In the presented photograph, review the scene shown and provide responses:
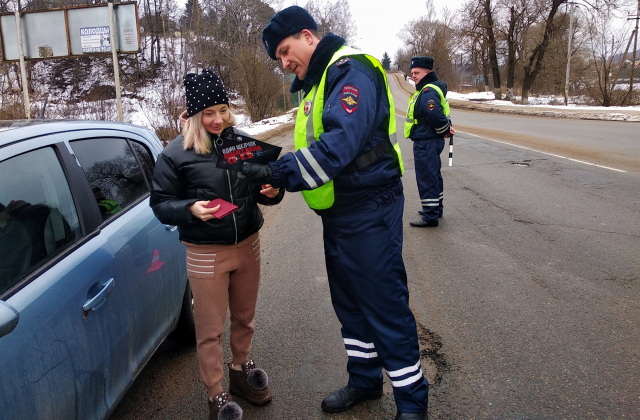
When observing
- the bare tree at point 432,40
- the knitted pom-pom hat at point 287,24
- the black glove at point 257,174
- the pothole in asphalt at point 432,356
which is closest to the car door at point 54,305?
the black glove at point 257,174

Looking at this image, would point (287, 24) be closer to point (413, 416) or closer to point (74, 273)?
point (74, 273)

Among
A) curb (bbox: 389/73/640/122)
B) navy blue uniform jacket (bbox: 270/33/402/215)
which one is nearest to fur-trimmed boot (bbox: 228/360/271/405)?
navy blue uniform jacket (bbox: 270/33/402/215)

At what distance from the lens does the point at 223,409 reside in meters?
2.58

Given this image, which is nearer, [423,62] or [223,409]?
[223,409]

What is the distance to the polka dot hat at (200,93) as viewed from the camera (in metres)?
2.51

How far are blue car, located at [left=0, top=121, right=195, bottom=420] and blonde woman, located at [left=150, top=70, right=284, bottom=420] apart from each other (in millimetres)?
317

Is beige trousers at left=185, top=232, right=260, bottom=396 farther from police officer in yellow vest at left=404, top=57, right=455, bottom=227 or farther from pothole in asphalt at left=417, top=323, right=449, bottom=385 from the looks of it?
police officer in yellow vest at left=404, top=57, right=455, bottom=227

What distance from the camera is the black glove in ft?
7.17

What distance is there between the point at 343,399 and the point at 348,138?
1497 mm

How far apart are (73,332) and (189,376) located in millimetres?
1345

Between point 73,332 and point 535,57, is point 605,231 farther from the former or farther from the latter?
point 535,57

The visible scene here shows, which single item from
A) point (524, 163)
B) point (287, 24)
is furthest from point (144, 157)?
point (524, 163)

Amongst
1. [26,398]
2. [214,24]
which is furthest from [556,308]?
[214,24]

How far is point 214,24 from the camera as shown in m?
34.8
